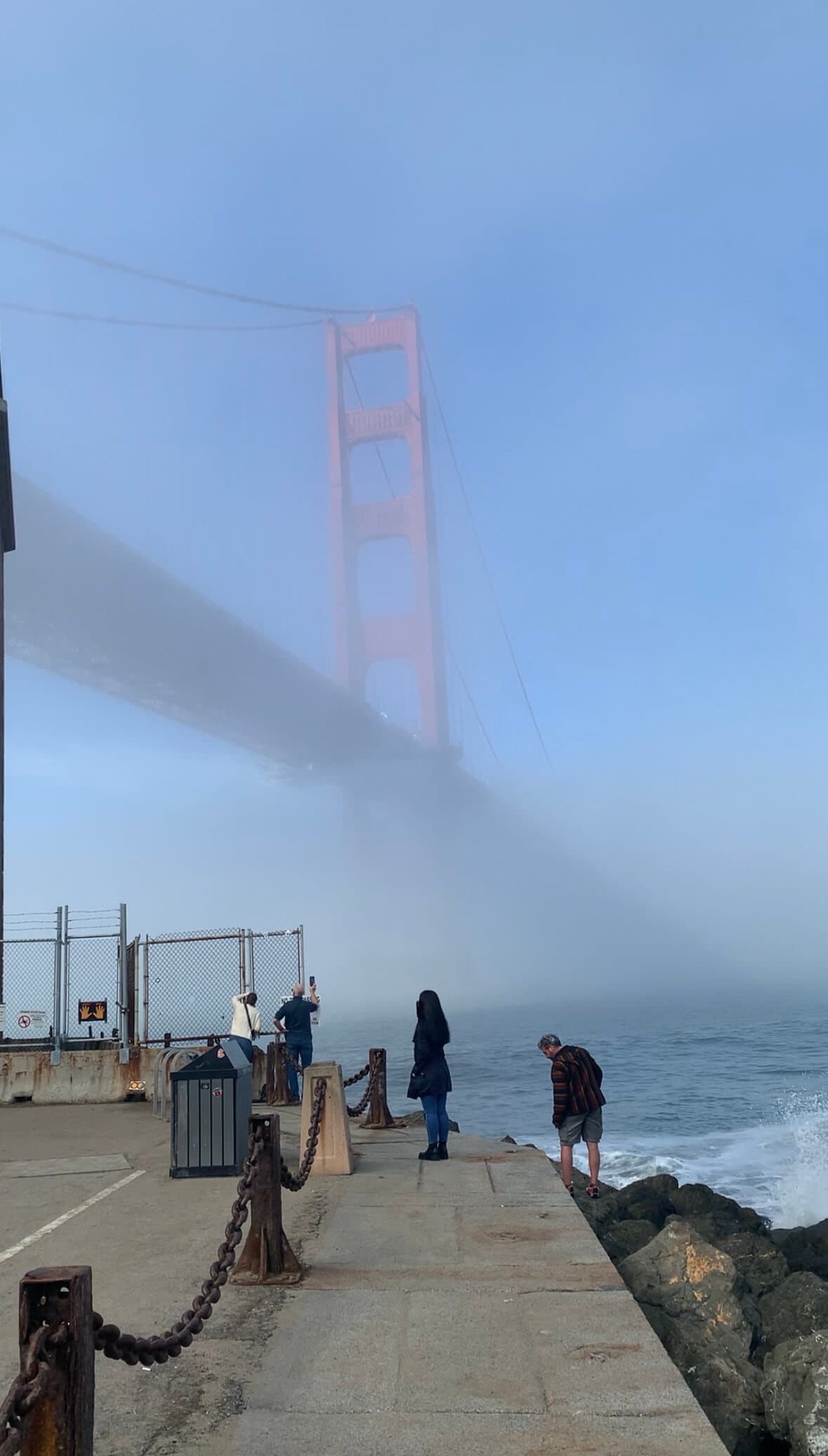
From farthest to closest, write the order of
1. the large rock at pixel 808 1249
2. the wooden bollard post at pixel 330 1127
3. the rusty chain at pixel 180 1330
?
1. the large rock at pixel 808 1249
2. the wooden bollard post at pixel 330 1127
3. the rusty chain at pixel 180 1330

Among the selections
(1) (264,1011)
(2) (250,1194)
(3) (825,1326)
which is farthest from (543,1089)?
(2) (250,1194)

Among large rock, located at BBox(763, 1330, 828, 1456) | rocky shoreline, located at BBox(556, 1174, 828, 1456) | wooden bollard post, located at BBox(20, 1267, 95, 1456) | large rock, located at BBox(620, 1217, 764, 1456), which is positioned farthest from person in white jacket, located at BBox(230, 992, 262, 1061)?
wooden bollard post, located at BBox(20, 1267, 95, 1456)

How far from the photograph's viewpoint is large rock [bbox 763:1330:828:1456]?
16.8 feet

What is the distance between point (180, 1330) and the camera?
3664mm

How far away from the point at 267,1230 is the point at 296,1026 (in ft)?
21.5

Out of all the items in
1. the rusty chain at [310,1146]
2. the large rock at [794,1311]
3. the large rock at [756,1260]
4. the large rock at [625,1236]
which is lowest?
the large rock at [756,1260]

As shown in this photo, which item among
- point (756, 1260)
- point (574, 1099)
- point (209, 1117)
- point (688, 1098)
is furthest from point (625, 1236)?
point (688, 1098)

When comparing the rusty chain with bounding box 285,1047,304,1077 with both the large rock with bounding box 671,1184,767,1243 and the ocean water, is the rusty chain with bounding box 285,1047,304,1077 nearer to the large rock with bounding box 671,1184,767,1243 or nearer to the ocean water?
the large rock with bounding box 671,1184,767,1243

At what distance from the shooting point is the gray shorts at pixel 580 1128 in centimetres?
846

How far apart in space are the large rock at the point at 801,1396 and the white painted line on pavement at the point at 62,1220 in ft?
12.7

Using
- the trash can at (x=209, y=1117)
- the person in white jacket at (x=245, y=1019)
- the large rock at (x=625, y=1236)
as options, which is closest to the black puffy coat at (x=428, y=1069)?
the trash can at (x=209, y=1117)

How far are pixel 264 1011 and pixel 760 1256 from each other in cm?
647

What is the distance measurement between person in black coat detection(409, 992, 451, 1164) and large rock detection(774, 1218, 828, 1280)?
→ 363cm

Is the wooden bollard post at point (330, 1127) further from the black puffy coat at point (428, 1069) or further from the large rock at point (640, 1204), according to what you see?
the large rock at point (640, 1204)
